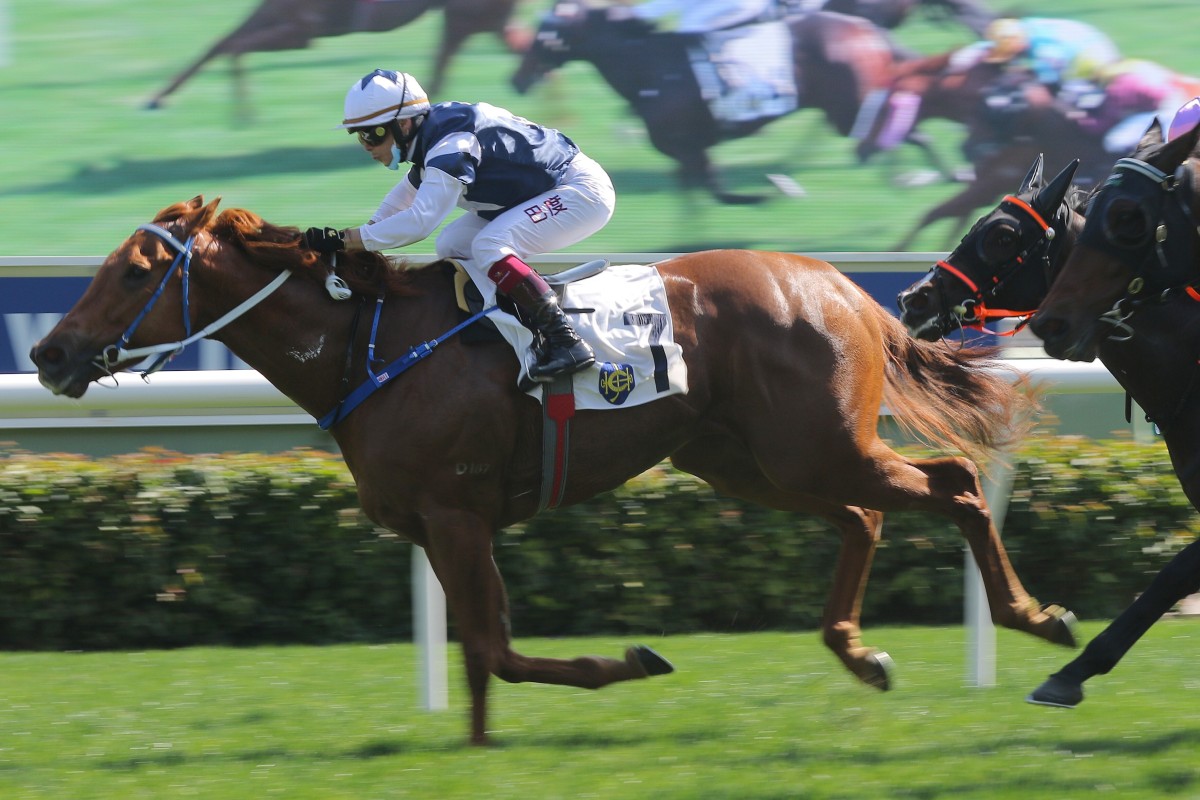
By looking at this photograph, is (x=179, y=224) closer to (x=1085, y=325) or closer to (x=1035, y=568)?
(x=1085, y=325)

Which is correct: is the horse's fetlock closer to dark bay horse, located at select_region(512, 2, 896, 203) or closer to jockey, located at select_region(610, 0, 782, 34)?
dark bay horse, located at select_region(512, 2, 896, 203)

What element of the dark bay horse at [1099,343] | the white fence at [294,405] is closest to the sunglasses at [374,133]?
the white fence at [294,405]

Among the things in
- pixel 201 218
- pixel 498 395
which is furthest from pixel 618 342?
pixel 201 218

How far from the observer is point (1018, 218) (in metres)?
4.52

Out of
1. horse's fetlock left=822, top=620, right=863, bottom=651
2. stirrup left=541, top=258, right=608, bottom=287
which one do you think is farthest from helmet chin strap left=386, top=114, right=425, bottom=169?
horse's fetlock left=822, top=620, right=863, bottom=651

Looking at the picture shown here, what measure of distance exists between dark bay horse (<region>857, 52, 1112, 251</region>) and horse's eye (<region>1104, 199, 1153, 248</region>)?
5.07 meters

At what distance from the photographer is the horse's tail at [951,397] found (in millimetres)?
4590

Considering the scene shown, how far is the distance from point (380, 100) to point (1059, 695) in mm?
2583

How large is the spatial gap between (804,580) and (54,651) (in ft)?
10.1

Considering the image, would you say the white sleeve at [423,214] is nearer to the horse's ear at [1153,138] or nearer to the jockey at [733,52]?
the horse's ear at [1153,138]

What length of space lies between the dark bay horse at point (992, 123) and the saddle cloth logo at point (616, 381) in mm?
5249

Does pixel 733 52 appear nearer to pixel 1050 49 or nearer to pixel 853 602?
pixel 1050 49

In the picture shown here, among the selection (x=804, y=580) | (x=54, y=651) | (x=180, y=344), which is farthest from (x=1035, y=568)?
(x=54, y=651)

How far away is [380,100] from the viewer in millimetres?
4070
